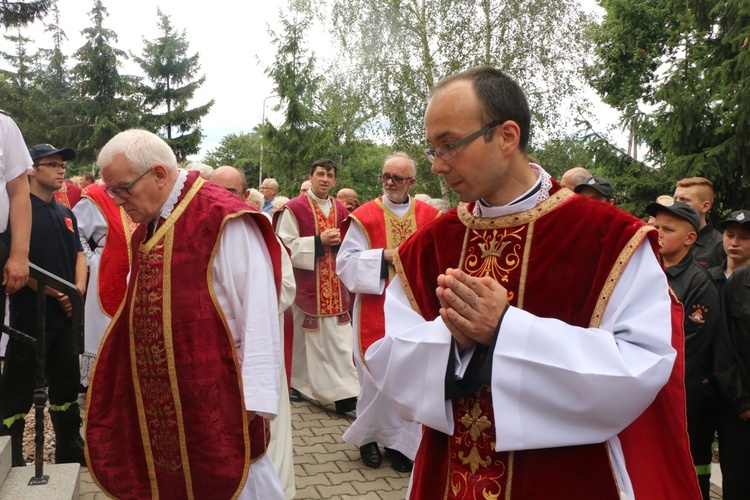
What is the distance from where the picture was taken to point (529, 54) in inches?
832

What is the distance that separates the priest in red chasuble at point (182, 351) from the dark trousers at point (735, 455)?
8.79ft

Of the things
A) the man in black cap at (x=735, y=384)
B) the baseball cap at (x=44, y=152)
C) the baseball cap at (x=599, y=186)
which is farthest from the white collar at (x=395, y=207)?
the man in black cap at (x=735, y=384)

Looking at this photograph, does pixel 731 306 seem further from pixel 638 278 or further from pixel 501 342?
pixel 501 342

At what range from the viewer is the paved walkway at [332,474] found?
470 centimetres

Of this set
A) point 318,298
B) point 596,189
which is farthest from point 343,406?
point 596,189

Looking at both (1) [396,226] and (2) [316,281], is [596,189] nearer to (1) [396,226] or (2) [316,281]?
(1) [396,226]

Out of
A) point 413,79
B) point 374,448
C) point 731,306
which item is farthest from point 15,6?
point 731,306

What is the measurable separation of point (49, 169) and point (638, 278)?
4471 millimetres

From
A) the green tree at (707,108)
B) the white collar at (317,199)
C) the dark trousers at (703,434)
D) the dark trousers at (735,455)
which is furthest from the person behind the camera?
the green tree at (707,108)

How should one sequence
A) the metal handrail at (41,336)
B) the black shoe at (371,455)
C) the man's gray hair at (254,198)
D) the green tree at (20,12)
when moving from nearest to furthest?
the metal handrail at (41,336), the black shoe at (371,455), the man's gray hair at (254,198), the green tree at (20,12)

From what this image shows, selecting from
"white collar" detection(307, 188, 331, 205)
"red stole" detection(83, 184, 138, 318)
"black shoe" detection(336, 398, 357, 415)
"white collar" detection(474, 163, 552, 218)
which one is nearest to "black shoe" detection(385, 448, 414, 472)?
"black shoe" detection(336, 398, 357, 415)

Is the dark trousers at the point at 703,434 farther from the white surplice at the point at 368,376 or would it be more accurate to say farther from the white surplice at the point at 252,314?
the white surplice at the point at 252,314

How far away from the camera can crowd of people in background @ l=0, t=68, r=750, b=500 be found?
6.06 ft

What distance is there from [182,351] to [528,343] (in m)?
1.75
